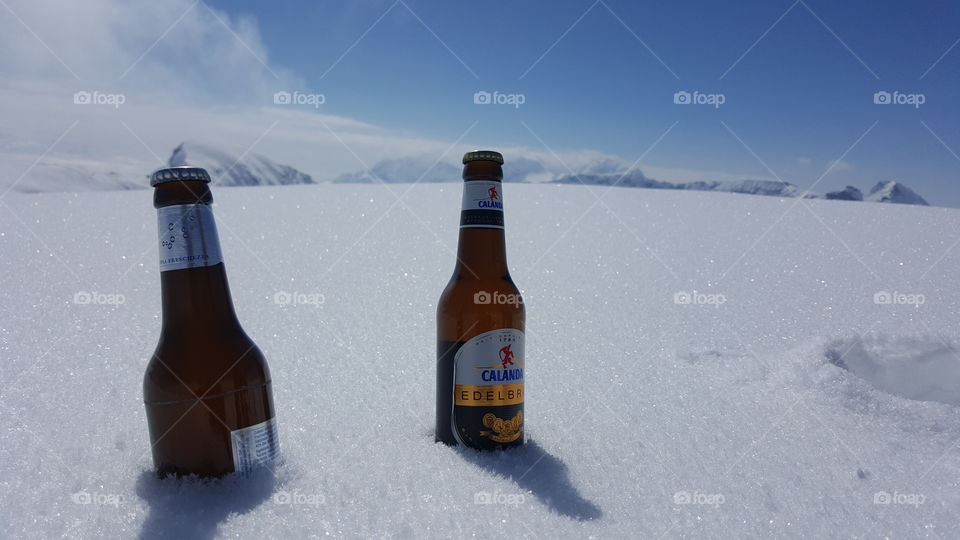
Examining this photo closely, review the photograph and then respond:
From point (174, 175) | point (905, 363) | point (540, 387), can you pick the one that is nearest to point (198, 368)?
point (174, 175)

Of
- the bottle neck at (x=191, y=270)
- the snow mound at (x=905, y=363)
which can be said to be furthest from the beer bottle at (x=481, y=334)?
the snow mound at (x=905, y=363)

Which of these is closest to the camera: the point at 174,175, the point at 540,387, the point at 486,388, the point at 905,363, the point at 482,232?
the point at 174,175

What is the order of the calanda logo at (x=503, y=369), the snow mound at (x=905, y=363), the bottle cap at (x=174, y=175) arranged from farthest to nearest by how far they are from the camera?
the snow mound at (x=905, y=363), the calanda logo at (x=503, y=369), the bottle cap at (x=174, y=175)

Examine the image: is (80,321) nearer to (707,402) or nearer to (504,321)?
(504,321)

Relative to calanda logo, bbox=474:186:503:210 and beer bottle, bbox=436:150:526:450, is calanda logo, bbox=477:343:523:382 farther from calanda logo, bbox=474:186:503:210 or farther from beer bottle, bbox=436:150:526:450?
calanda logo, bbox=474:186:503:210

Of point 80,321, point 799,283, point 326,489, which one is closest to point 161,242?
point 326,489

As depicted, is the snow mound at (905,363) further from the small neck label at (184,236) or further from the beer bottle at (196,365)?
the small neck label at (184,236)

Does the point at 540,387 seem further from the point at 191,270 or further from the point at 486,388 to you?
the point at 191,270

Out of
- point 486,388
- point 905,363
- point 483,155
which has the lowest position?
point 486,388
